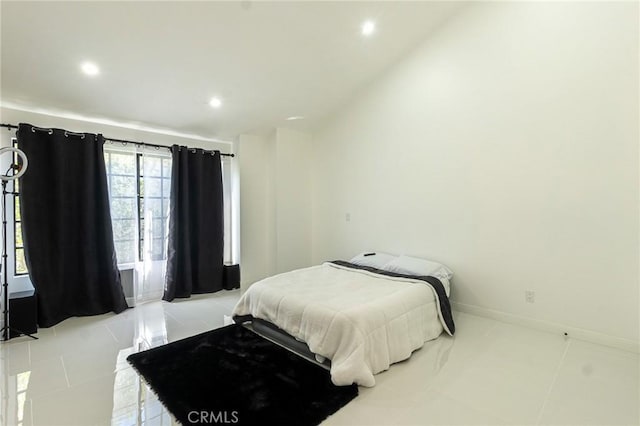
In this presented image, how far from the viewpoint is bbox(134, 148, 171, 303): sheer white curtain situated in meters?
4.21

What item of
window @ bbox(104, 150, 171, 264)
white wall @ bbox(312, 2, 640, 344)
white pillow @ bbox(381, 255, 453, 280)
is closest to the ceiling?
window @ bbox(104, 150, 171, 264)

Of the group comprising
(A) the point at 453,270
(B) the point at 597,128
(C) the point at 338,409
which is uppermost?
(B) the point at 597,128

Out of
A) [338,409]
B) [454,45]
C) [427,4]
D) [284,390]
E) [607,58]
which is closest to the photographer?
[338,409]

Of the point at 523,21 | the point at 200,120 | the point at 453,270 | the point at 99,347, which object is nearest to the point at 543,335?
the point at 453,270

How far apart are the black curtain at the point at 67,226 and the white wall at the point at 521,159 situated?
11.4ft

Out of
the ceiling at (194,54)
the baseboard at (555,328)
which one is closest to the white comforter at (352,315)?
the baseboard at (555,328)

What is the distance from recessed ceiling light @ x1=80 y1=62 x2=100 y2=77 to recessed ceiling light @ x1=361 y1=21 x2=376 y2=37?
8.78 ft

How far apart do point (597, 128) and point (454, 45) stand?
5.68 ft

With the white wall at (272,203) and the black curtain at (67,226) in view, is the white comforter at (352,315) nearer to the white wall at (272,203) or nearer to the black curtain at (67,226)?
the white wall at (272,203)

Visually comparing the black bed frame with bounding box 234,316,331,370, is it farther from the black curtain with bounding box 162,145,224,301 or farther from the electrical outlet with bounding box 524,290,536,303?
the electrical outlet with bounding box 524,290,536,303

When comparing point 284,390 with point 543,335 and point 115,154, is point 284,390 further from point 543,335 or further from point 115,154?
point 115,154

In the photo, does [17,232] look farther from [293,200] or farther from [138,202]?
[293,200]

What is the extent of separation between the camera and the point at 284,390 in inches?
83.1

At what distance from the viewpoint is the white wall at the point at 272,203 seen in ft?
16.2
